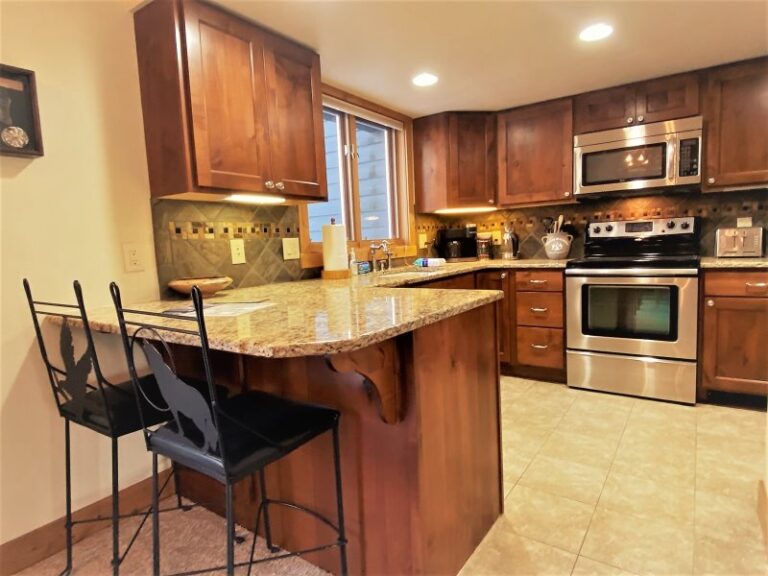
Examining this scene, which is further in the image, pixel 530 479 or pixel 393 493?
pixel 530 479

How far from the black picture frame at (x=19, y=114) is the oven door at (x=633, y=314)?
2.93 m

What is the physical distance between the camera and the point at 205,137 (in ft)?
5.72

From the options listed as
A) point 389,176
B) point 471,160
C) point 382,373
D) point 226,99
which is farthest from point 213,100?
point 471,160

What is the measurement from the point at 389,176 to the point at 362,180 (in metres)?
0.35

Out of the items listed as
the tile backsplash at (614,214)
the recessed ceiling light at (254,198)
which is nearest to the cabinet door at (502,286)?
the tile backsplash at (614,214)

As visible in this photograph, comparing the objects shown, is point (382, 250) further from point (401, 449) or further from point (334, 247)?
point (401, 449)

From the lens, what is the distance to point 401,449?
1252mm

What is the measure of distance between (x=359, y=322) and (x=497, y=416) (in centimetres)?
87

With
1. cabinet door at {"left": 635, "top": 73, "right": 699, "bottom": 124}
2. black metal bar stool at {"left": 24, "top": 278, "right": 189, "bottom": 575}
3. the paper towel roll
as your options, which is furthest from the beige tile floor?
cabinet door at {"left": 635, "top": 73, "right": 699, "bottom": 124}

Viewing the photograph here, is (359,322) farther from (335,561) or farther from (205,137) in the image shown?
(205,137)

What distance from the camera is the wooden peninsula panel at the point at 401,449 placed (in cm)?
123

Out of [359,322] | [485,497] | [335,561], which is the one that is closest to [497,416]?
[485,497]

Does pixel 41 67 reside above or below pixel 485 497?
above

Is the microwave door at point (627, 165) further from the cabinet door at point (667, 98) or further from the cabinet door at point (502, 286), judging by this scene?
the cabinet door at point (502, 286)
